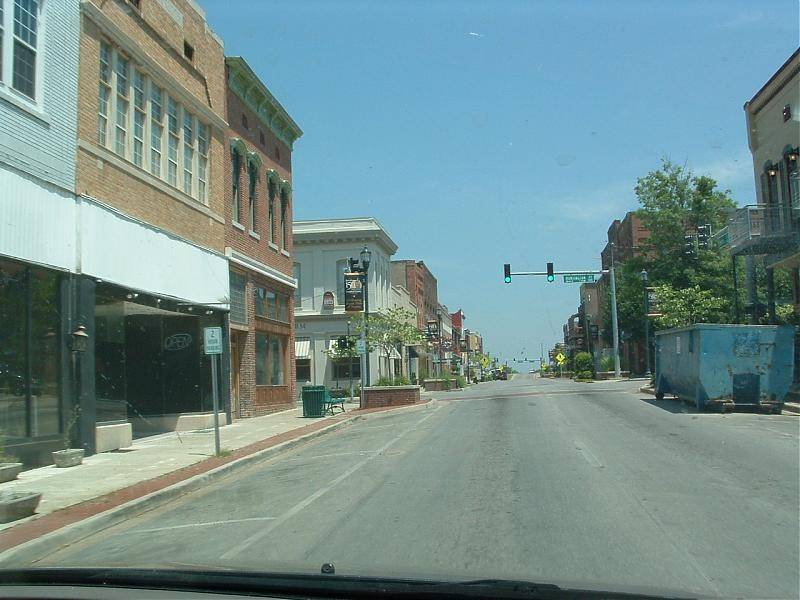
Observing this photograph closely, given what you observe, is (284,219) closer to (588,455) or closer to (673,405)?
(673,405)

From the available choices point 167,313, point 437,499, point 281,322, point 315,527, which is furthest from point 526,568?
point 281,322

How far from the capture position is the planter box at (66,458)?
13.8 metres

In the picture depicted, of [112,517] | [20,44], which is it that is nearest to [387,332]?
[20,44]

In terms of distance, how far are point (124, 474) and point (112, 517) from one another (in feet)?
11.8

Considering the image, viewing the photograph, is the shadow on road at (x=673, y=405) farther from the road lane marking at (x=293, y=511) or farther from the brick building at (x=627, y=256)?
the brick building at (x=627, y=256)

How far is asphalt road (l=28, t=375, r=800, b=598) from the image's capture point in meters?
6.15

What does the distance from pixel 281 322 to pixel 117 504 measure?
64.9ft

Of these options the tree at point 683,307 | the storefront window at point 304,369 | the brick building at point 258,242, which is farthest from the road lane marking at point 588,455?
the storefront window at point 304,369

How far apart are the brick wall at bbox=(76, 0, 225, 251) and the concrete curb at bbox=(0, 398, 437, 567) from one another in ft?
20.5

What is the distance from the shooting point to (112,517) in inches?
374

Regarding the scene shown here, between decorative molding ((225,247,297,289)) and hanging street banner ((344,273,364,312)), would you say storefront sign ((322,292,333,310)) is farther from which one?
decorative molding ((225,247,297,289))

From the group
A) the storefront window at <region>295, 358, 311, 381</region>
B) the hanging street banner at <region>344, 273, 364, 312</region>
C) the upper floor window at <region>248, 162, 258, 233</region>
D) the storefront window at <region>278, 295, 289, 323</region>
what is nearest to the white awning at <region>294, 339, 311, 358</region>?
the storefront window at <region>295, 358, 311, 381</region>

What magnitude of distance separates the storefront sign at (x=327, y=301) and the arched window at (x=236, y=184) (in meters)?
24.9

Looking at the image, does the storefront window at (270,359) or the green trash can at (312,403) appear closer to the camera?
the green trash can at (312,403)
